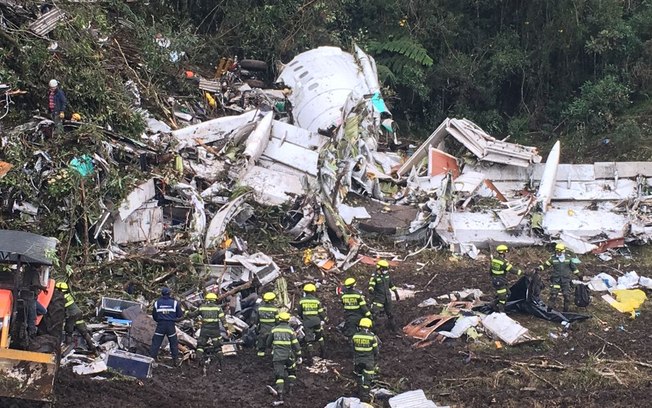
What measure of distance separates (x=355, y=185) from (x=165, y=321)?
804cm

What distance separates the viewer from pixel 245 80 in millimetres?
20641

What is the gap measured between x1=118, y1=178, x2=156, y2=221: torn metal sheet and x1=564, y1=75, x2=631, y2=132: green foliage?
13954 mm

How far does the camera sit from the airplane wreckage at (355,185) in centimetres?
1420

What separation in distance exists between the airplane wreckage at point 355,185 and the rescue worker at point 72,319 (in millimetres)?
2691

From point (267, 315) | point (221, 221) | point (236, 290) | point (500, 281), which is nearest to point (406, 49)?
point (221, 221)

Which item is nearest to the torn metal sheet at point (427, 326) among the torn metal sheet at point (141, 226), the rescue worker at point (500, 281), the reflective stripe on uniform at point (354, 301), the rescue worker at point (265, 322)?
the rescue worker at point (500, 281)

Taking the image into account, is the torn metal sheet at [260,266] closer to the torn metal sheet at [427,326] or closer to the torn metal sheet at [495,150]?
the torn metal sheet at [427,326]

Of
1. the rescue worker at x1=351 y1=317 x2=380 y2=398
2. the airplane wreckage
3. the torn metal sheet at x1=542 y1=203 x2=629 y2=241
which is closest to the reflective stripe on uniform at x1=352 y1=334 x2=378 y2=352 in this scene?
the rescue worker at x1=351 y1=317 x2=380 y2=398

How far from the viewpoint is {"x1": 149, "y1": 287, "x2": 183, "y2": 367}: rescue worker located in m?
9.91

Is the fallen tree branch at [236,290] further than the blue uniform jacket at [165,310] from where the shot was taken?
Yes

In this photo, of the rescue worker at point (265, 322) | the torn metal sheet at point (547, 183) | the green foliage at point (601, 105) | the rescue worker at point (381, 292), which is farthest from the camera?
the green foliage at point (601, 105)

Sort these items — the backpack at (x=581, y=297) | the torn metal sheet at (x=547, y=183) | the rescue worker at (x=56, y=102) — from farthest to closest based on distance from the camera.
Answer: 1. the torn metal sheet at (x=547, y=183)
2. the rescue worker at (x=56, y=102)
3. the backpack at (x=581, y=297)

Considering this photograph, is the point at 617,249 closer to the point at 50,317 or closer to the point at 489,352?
the point at 489,352

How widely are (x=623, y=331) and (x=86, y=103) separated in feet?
31.7
